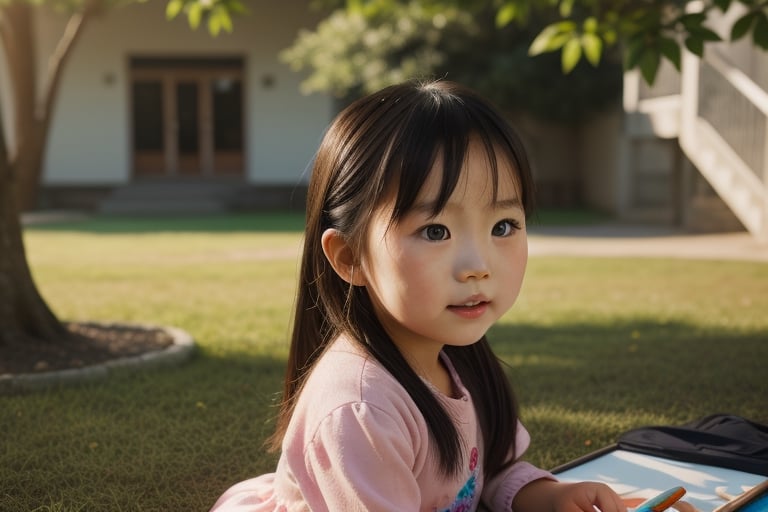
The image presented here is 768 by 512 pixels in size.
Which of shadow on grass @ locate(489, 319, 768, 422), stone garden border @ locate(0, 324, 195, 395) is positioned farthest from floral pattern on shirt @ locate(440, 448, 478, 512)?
stone garden border @ locate(0, 324, 195, 395)

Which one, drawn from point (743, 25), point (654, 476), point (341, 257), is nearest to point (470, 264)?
point (341, 257)

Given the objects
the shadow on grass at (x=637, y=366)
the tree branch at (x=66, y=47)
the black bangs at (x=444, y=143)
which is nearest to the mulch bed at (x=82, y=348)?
the shadow on grass at (x=637, y=366)

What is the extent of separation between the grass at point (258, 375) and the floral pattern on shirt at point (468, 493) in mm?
860

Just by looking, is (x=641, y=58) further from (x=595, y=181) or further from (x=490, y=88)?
(x=595, y=181)

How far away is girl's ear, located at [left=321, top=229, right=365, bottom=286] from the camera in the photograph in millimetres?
1714

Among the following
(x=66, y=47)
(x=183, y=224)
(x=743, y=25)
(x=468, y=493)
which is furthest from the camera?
(x=66, y=47)

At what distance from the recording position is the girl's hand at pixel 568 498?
1.88 m

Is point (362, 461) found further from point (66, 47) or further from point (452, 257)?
point (66, 47)

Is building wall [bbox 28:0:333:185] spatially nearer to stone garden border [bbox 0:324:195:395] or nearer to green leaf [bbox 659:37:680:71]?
stone garden border [bbox 0:324:195:395]

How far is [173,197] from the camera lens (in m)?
18.9

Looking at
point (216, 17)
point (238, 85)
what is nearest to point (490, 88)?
point (238, 85)

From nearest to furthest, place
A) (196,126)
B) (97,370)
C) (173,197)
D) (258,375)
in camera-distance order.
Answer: (97,370) → (258,375) → (173,197) → (196,126)

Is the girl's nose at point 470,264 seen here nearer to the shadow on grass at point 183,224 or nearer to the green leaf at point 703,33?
the green leaf at point 703,33

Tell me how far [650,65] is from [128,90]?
58.6 ft
